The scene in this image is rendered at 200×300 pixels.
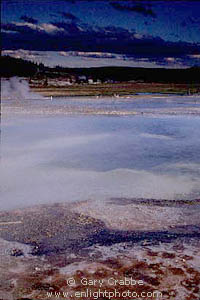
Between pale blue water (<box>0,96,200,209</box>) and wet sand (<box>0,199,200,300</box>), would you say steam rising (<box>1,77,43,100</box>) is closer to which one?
pale blue water (<box>0,96,200,209</box>)

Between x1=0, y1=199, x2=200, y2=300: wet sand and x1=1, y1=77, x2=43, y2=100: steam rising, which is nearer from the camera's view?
x1=0, y1=199, x2=200, y2=300: wet sand

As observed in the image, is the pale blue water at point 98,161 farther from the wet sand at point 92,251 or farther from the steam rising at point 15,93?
the steam rising at point 15,93

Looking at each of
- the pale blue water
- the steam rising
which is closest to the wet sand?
the pale blue water

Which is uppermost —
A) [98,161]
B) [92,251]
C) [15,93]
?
[15,93]

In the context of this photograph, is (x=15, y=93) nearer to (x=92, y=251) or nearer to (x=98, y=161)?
(x=98, y=161)

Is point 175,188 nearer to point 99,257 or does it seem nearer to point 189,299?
point 99,257

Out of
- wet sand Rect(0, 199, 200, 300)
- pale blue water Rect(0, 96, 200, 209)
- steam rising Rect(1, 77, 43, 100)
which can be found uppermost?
steam rising Rect(1, 77, 43, 100)

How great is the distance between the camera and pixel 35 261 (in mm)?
6695

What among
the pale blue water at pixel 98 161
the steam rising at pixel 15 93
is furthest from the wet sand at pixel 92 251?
the steam rising at pixel 15 93

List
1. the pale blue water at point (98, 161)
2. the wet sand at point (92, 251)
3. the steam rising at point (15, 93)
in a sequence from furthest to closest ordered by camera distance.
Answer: the steam rising at point (15, 93), the pale blue water at point (98, 161), the wet sand at point (92, 251)

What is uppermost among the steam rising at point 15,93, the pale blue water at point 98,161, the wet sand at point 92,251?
the steam rising at point 15,93

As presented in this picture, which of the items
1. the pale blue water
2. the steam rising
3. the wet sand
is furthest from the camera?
the steam rising

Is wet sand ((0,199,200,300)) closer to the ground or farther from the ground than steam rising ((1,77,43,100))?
closer to the ground

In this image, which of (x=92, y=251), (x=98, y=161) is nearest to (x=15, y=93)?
(x=98, y=161)
